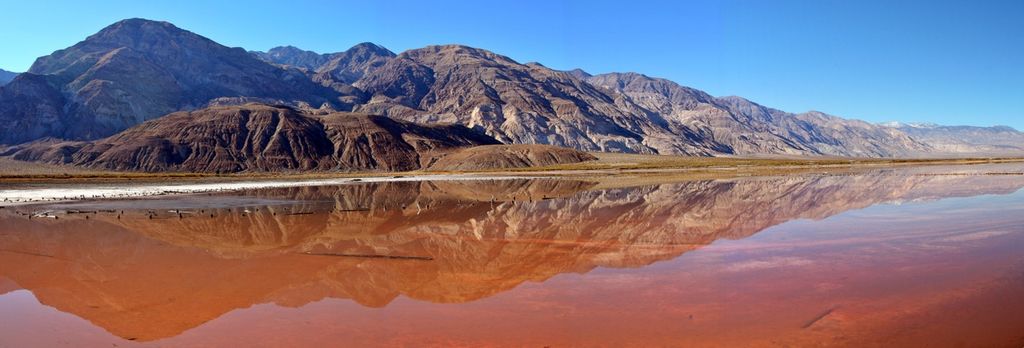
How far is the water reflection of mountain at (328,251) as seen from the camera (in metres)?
10.5

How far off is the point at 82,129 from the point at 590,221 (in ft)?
648

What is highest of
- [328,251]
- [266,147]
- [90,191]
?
[266,147]

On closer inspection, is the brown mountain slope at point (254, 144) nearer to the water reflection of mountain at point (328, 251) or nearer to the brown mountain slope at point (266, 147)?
the brown mountain slope at point (266, 147)

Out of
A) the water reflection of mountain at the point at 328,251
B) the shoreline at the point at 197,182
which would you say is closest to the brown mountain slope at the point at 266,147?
the shoreline at the point at 197,182

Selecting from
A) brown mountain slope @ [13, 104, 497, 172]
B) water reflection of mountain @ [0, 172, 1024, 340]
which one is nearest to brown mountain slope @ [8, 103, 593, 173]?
brown mountain slope @ [13, 104, 497, 172]

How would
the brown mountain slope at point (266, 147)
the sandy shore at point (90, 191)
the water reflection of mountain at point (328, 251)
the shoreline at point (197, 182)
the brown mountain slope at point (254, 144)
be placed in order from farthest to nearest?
1. the brown mountain slope at point (254, 144)
2. the brown mountain slope at point (266, 147)
3. the shoreline at point (197, 182)
4. the sandy shore at point (90, 191)
5. the water reflection of mountain at point (328, 251)

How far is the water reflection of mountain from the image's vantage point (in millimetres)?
10453

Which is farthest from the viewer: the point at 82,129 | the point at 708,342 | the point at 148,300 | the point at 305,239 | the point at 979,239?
the point at 82,129

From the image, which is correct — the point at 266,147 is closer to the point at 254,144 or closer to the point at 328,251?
the point at 254,144

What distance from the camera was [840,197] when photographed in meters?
30.6

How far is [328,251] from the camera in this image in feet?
51.8

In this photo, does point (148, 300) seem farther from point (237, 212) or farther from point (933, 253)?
point (237, 212)

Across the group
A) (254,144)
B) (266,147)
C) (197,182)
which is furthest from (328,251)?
(254,144)

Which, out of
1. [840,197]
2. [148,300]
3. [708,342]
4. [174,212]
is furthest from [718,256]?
[174,212]
